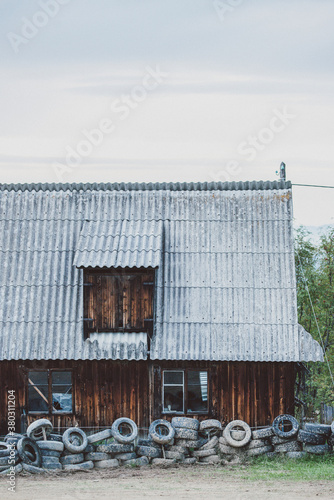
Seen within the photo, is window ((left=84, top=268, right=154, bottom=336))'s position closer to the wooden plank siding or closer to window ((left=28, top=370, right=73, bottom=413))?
the wooden plank siding

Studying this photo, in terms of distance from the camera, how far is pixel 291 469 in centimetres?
1759

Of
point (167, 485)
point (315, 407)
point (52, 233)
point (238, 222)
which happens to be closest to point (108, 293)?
point (52, 233)

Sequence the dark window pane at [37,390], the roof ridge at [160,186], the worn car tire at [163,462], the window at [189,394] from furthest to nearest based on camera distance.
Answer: the roof ridge at [160,186]
the dark window pane at [37,390]
the window at [189,394]
the worn car tire at [163,462]

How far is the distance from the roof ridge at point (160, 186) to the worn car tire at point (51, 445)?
26.7 feet

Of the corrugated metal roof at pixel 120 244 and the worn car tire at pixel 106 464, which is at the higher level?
the corrugated metal roof at pixel 120 244

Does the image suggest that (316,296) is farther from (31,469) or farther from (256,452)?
(31,469)

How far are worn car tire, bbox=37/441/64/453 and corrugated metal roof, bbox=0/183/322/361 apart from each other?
8.87ft

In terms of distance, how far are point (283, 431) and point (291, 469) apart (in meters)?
1.92

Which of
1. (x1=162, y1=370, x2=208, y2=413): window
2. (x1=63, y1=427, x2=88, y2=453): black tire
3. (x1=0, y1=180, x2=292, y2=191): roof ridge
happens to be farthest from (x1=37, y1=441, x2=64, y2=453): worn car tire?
(x1=0, y1=180, x2=292, y2=191): roof ridge

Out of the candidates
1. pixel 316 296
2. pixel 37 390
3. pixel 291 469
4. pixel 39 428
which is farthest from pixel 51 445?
pixel 316 296

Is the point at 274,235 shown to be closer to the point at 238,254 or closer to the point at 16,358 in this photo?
the point at 238,254

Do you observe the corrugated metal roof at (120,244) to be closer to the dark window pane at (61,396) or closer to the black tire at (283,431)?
the dark window pane at (61,396)

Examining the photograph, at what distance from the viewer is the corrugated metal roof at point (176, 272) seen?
797 inches

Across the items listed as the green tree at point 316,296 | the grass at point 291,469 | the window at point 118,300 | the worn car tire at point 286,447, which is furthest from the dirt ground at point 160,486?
the green tree at point 316,296
